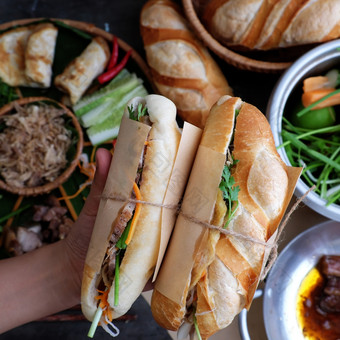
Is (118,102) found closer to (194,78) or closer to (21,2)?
(194,78)

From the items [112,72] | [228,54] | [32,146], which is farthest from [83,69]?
[228,54]

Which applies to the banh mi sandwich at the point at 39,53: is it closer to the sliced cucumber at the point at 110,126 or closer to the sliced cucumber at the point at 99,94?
the sliced cucumber at the point at 99,94

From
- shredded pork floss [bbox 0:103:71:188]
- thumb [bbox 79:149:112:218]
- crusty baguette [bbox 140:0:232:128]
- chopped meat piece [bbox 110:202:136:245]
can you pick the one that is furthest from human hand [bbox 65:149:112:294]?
crusty baguette [bbox 140:0:232:128]

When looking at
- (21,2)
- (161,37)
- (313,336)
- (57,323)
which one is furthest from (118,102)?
(313,336)

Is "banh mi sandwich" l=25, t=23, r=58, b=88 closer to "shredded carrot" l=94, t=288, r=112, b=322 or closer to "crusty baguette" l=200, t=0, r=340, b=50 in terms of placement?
"crusty baguette" l=200, t=0, r=340, b=50

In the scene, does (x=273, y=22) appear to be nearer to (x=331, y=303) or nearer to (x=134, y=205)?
(x=134, y=205)
